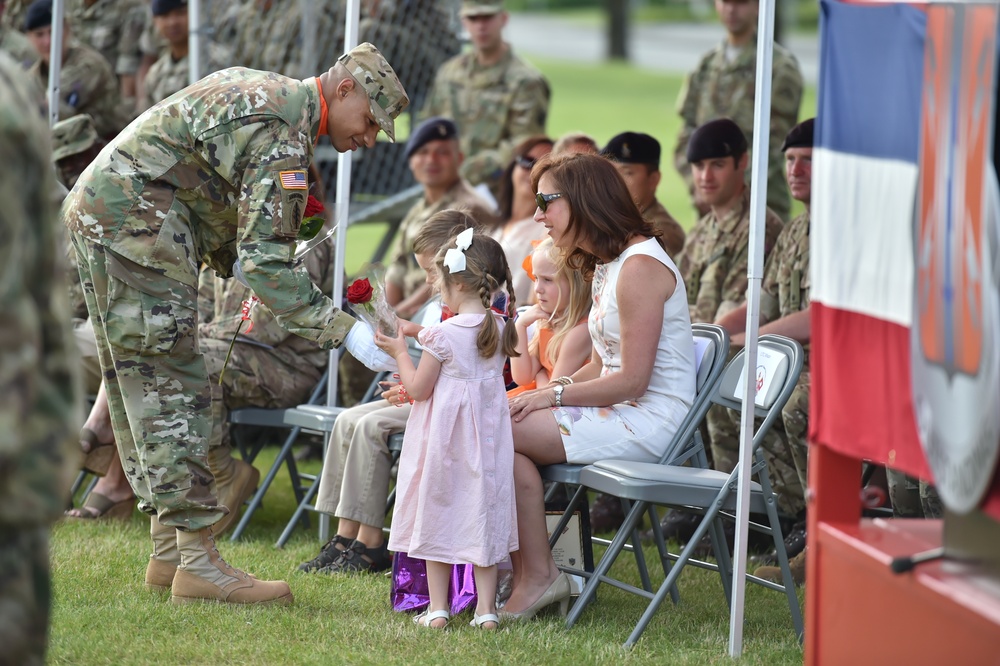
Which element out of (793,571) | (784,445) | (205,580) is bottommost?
(793,571)

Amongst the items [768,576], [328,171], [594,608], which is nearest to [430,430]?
[594,608]

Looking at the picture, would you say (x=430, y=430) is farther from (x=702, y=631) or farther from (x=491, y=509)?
(x=702, y=631)

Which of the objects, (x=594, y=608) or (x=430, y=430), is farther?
(x=594, y=608)

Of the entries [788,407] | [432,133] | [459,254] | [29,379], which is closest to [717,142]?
[788,407]

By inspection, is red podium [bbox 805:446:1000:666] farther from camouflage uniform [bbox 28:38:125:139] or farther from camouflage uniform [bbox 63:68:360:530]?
camouflage uniform [bbox 28:38:125:139]

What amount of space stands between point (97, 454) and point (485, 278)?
7.82 ft

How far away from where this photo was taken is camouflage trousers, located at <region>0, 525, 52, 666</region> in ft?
6.67

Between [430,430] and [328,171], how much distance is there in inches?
168

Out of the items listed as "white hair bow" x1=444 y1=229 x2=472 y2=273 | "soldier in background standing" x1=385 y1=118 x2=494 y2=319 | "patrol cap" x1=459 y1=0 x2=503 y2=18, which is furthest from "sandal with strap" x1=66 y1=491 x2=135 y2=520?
"patrol cap" x1=459 y1=0 x2=503 y2=18

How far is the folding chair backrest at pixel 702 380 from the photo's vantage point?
447cm

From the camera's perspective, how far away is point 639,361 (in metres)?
4.37

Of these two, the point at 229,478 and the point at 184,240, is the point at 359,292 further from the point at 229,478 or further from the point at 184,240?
the point at 229,478

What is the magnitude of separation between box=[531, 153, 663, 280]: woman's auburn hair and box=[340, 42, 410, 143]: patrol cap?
633 mm

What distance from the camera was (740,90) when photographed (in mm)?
8047
